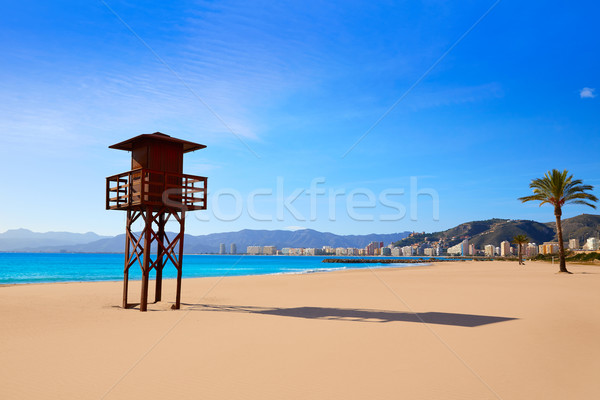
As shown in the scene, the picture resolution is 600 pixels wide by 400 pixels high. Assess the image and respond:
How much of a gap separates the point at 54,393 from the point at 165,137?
41.0ft

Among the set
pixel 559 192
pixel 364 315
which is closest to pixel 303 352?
pixel 364 315

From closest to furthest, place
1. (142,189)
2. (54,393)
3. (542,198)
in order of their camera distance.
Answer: (54,393), (142,189), (542,198)

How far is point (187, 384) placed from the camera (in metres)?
7.61

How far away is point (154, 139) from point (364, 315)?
11150 millimetres

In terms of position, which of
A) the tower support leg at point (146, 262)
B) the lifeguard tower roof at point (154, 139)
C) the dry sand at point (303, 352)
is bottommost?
the dry sand at point (303, 352)

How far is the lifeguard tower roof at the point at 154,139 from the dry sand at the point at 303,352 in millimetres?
7073

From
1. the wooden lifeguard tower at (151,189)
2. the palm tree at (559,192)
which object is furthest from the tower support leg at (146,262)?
the palm tree at (559,192)

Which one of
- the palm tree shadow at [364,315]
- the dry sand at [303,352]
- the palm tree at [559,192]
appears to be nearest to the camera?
the dry sand at [303,352]

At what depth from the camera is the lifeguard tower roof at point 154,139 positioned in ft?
58.4

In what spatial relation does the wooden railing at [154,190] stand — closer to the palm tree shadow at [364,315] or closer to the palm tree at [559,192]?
the palm tree shadow at [364,315]

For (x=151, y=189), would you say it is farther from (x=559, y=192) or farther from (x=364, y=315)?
(x=559, y=192)

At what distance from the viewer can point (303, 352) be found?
10102 millimetres

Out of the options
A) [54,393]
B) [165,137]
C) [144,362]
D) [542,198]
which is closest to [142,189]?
[165,137]

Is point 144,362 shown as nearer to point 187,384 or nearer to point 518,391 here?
point 187,384
